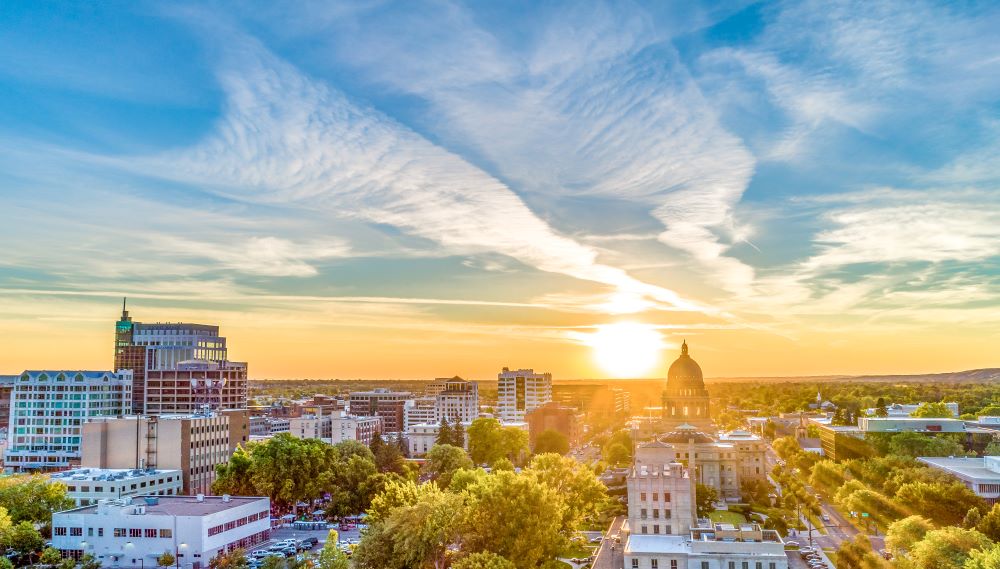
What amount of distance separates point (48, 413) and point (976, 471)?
168 m

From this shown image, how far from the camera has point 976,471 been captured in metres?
118

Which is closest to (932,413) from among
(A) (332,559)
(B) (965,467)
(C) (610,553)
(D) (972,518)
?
(B) (965,467)

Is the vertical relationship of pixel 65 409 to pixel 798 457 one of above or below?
above

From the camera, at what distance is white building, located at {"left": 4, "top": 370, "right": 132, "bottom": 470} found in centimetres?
15975

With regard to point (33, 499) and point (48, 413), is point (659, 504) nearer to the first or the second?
point (33, 499)

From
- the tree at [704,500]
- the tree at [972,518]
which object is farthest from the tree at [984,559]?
the tree at [704,500]

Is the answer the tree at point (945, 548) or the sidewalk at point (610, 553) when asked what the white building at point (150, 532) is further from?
the tree at point (945, 548)

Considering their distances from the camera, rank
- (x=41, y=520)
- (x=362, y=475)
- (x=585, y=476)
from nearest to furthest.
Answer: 1. (x=41, y=520)
2. (x=585, y=476)
3. (x=362, y=475)

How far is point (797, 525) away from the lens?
109000mm

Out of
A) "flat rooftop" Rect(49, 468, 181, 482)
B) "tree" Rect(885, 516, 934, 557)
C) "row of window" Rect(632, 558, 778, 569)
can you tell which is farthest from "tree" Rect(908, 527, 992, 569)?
"flat rooftop" Rect(49, 468, 181, 482)

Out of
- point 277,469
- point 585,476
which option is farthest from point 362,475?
point 585,476

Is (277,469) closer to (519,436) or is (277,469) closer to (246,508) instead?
(246,508)

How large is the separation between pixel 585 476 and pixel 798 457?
230 feet

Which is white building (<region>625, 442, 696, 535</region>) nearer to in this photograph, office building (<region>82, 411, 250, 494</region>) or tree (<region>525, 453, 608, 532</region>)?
tree (<region>525, 453, 608, 532</region>)
